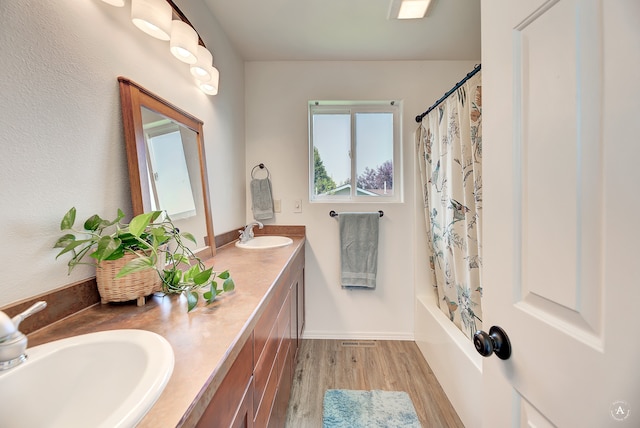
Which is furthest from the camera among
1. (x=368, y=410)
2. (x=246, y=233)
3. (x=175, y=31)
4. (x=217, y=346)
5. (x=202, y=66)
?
(x=246, y=233)

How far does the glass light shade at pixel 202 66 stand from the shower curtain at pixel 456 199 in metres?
1.37

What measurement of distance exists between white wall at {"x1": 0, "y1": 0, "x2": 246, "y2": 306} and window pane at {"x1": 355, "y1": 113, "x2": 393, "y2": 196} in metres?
1.59

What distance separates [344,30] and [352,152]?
34.9 inches

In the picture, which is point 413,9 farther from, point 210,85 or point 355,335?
point 355,335

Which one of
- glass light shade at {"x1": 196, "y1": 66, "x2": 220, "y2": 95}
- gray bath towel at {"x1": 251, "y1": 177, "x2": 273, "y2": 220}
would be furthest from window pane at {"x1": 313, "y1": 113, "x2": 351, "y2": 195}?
glass light shade at {"x1": 196, "y1": 66, "x2": 220, "y2": 95}

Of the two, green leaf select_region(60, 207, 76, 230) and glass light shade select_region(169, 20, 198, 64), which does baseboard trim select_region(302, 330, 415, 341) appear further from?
glass light shade select_region(169, 20, 198, 64)

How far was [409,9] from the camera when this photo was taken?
1.51 m

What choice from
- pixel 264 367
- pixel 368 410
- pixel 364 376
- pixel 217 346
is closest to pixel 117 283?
pixel 217 346

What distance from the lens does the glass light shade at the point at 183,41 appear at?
1.08 m

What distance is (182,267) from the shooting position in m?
1.19

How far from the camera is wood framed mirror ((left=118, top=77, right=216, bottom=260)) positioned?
92 centimetres

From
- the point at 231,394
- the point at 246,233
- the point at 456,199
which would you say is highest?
the point at 456,199

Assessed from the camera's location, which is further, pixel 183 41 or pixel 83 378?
pixel 183 41

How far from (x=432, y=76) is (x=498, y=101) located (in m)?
1.86
